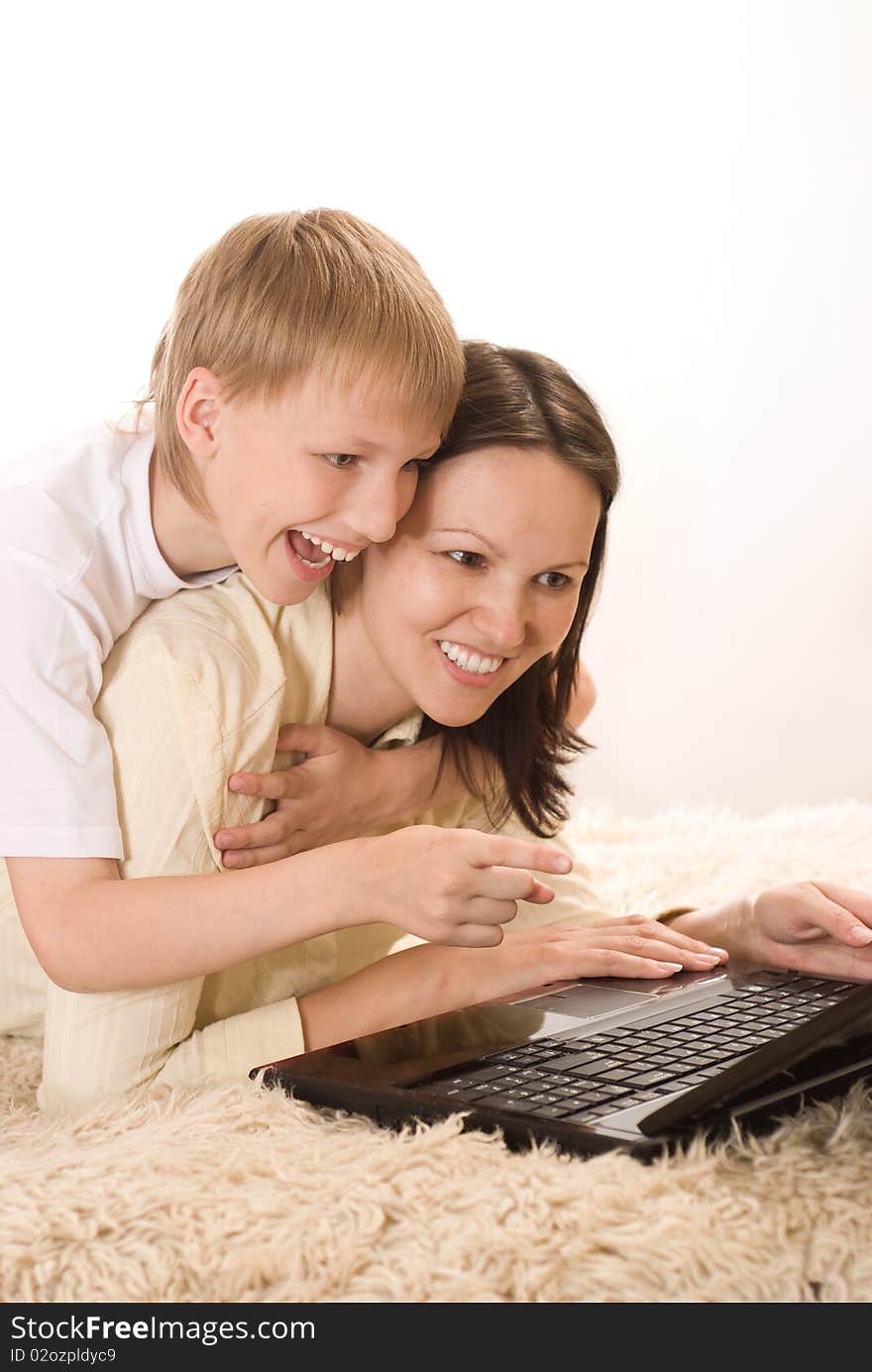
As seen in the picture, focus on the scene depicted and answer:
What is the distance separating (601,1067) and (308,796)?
1.55ft

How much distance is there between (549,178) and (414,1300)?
10.3 ft

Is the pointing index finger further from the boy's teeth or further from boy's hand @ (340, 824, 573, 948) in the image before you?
the boy's teeth

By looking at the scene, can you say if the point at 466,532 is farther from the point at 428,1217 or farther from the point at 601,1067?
the point at 428,1217

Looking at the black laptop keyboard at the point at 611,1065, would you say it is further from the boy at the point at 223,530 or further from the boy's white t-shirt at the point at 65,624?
the boy's white t-shirt at the point at 65,624

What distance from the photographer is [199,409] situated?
4.28 feet

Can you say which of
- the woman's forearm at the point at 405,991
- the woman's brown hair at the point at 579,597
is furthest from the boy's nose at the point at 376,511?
the woman's forearm at the point at 405,991

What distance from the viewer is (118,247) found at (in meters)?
3.15

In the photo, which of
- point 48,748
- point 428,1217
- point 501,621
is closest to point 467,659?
point 501,621

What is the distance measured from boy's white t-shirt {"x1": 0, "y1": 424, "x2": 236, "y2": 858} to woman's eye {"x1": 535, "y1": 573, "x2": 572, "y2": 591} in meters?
0.33

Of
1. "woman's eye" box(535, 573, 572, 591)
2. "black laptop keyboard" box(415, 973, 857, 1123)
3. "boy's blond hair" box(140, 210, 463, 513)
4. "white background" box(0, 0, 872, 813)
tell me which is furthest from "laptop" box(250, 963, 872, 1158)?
"white background" box(0, 0, 872, 813)

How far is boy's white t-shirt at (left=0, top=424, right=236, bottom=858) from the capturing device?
1.18 meters

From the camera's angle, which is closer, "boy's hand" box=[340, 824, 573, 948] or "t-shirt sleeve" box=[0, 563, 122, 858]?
"boy's hand" box=[340, 824, 573, 948]

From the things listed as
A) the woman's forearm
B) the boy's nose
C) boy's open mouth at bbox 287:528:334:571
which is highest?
A: the boy's nose

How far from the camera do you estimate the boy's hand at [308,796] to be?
1296 mm
